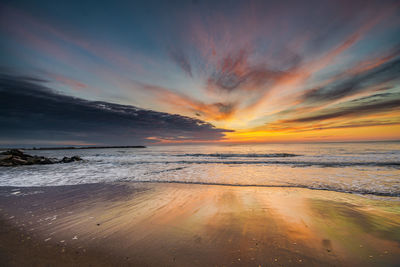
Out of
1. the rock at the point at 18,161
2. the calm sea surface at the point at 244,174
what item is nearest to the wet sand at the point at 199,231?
the calm sea surface at the point at 244,174

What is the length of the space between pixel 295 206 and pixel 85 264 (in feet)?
20.1

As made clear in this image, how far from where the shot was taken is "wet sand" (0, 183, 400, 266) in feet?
9.34

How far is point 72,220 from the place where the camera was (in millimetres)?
4484

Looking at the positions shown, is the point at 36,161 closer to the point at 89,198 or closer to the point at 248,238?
the point at 89,198

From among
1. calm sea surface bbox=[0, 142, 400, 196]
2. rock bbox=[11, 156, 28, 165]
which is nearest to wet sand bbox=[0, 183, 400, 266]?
calm sea surface bbox=[0, 142, 400, 196]

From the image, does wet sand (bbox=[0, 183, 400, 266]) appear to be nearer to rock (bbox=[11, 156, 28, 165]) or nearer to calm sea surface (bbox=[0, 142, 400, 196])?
calm sea surface (bbox=[0, 142, 400, 196])

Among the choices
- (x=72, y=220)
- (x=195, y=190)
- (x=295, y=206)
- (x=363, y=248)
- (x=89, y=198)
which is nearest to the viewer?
(x=363, y=248)

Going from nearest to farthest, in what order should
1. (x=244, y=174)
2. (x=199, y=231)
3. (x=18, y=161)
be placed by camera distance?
1. (x=199, y=231)
2. (x=244, y=174)
3. (x=18, y=161)

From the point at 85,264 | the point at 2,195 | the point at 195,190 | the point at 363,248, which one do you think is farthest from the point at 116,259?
the point at 2,195

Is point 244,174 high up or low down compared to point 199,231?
up

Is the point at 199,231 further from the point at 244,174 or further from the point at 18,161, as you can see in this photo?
the point at 18,161

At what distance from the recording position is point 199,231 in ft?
12.8

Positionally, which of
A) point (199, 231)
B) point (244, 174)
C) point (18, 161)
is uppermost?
point (244, 174)

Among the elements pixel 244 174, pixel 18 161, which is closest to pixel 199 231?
pixel 244 174
